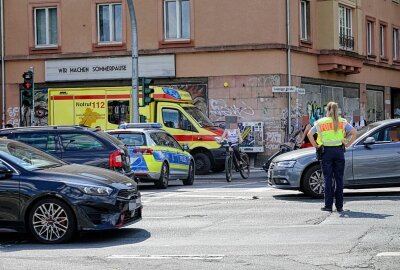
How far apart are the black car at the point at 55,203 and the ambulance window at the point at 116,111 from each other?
52.1 feet

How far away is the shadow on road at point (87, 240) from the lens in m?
10.5

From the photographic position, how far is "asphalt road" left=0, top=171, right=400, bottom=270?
29.2 ft

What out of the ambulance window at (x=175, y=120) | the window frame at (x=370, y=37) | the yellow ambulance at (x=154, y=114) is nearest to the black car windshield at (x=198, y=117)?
the yellow ambulance at (x=154, y=114)

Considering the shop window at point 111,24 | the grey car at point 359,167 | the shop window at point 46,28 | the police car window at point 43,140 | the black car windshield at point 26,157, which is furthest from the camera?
the shop window at point 46,28

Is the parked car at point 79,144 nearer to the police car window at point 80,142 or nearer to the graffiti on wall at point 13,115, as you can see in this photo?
the police car window at point 80,142

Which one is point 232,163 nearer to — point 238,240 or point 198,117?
point 198,117

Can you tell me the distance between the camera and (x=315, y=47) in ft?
112

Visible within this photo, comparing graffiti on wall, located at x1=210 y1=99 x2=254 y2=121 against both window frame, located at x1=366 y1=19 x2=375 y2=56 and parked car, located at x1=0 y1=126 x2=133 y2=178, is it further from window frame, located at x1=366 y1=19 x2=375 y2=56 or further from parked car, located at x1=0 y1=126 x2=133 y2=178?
parked car, located at x1=0 y1=126 x2=133 y2=178

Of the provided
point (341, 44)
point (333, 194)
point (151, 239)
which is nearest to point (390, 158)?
point (333, 194)

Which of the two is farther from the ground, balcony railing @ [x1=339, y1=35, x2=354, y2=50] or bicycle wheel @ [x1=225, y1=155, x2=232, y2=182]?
balcony railing @ [x1=339, y1=35, x2=354, y2=50]

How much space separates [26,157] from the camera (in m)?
11.4

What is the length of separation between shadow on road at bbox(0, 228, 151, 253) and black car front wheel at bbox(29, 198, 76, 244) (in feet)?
0.38

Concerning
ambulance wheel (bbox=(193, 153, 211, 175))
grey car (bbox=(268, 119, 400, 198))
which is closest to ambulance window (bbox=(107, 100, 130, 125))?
ambulance wheel (bbox=(193, 153, 211, 175))

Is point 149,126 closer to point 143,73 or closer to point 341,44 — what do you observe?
point 143,73
